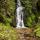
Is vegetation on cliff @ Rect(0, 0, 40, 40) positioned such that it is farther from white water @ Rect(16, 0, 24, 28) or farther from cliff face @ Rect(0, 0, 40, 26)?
white water @ Rect(16, 0, 24, 28)

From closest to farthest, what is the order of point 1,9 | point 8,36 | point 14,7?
point 8,36 → point 1,9 → point 14,7

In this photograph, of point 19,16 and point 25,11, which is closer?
point 19,16

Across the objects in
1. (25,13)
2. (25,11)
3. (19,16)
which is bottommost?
(19,16)

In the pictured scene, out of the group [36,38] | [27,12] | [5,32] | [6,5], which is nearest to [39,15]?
[27,12]

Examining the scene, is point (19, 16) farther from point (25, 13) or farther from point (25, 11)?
point (25, 11)

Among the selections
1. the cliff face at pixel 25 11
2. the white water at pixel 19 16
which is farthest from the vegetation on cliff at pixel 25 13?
the white water at pixel 19 16

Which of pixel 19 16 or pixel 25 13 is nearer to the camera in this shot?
pixel 19 16

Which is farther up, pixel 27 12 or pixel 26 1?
pixel 26 1

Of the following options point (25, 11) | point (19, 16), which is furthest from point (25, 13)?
point (19, 16)

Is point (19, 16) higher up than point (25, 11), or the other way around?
point (25, 11)

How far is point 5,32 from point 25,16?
6.58 m

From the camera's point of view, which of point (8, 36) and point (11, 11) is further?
point (11, 11)

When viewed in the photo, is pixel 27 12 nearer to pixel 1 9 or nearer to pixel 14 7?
pixel 14 7

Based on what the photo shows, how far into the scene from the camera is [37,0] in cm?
1566
